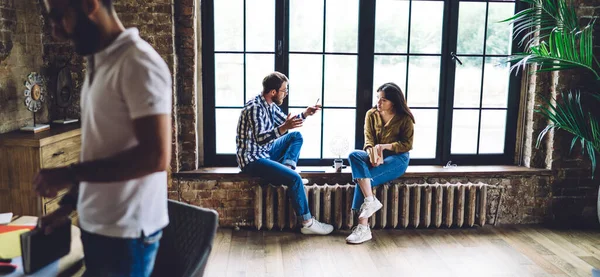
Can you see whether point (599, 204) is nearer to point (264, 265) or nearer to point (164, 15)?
point (264, 265)

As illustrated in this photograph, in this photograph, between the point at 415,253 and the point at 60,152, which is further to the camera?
the point at 415,253

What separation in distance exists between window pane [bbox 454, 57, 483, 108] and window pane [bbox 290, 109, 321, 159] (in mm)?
1317

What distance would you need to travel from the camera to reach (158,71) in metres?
1.37

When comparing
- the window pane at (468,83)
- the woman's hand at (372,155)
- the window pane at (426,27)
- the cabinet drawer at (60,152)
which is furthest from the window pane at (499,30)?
the cabinet drawer at (60,152)

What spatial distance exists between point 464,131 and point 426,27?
3.44ft

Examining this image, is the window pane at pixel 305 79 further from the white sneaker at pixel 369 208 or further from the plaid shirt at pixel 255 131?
the white sneaker at pixel 369 208

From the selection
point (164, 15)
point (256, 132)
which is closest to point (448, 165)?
point (256, 132)

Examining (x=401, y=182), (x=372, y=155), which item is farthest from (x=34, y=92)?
(x=401, y=182)

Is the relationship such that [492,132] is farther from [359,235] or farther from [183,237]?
[183,237]

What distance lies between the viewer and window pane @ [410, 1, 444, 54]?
4.69 m

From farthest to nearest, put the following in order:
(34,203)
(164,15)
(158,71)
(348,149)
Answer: (348,149) → (164,15) → (34,203) → (158,71)

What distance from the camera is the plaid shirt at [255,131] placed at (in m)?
4.20

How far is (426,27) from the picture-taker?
471 cm

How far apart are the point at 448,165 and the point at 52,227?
3981 mm
